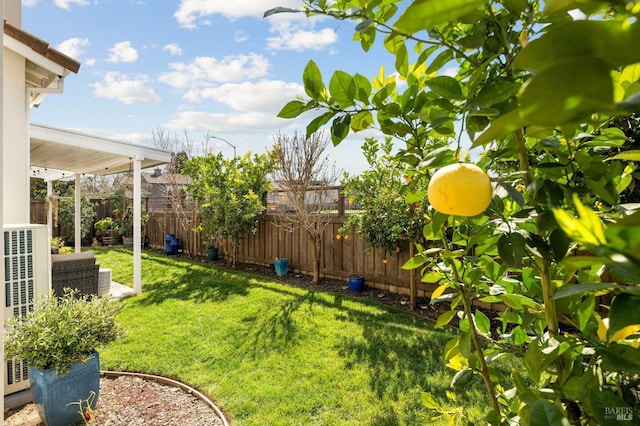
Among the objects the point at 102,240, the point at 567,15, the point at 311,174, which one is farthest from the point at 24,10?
the point at 102,240

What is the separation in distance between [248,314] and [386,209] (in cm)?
249

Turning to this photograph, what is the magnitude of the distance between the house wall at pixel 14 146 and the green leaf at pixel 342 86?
390cm

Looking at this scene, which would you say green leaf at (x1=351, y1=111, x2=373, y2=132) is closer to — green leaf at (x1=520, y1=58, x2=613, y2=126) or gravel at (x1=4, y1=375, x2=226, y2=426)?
green leaf at (x1=520, y1=58, x2=613, y2=126)

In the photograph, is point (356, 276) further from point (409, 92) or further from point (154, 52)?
point (154, 52)

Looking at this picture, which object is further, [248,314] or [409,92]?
[248,314]

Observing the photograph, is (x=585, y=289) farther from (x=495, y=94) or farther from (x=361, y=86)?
(x=361, y=86)

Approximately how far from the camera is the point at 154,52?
8.18m

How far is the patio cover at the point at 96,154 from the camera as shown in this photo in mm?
5473

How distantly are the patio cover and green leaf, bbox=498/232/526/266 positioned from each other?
20.4ft

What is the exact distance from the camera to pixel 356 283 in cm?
595

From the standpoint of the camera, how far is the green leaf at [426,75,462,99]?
23.1 inches

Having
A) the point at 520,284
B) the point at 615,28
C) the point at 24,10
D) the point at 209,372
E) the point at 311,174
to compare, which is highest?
the point at 24,10

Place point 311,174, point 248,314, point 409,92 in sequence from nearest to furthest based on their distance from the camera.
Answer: point 409,92, point 248,314, point 311,174

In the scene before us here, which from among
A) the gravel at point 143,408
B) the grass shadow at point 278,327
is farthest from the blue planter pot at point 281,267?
the gravel at point 143,408
